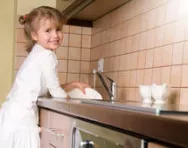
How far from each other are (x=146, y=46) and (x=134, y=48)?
0.45 feet

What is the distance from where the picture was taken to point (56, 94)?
1.83m

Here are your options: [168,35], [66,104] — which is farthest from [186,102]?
[66,104]

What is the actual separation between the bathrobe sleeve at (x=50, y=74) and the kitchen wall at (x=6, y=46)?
51.4 inches

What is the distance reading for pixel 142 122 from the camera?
2.50 ft

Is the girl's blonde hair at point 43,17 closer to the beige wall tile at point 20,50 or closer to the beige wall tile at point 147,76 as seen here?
the beige wall tile at point 147,76

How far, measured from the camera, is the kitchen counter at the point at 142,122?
0.64m

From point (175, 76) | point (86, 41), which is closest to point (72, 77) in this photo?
point (86, 41)

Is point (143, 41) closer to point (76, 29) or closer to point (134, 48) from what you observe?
point (134, 48)

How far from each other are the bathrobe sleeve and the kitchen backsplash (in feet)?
1.26

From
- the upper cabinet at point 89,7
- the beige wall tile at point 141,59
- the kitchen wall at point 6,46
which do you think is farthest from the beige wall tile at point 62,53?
the beige wall tile at point 141,59

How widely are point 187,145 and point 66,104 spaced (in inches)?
29.9

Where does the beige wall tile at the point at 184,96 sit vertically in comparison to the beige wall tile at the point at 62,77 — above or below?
below

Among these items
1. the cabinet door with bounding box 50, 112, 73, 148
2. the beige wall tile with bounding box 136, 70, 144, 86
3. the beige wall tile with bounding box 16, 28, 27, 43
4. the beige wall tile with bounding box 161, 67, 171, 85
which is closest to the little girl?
the cabinet door with bounding box 50, 112, 73, 148

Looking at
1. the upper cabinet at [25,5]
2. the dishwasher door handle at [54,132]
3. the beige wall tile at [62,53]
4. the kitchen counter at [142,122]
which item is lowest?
the dishwasher door handle at [54,132]
